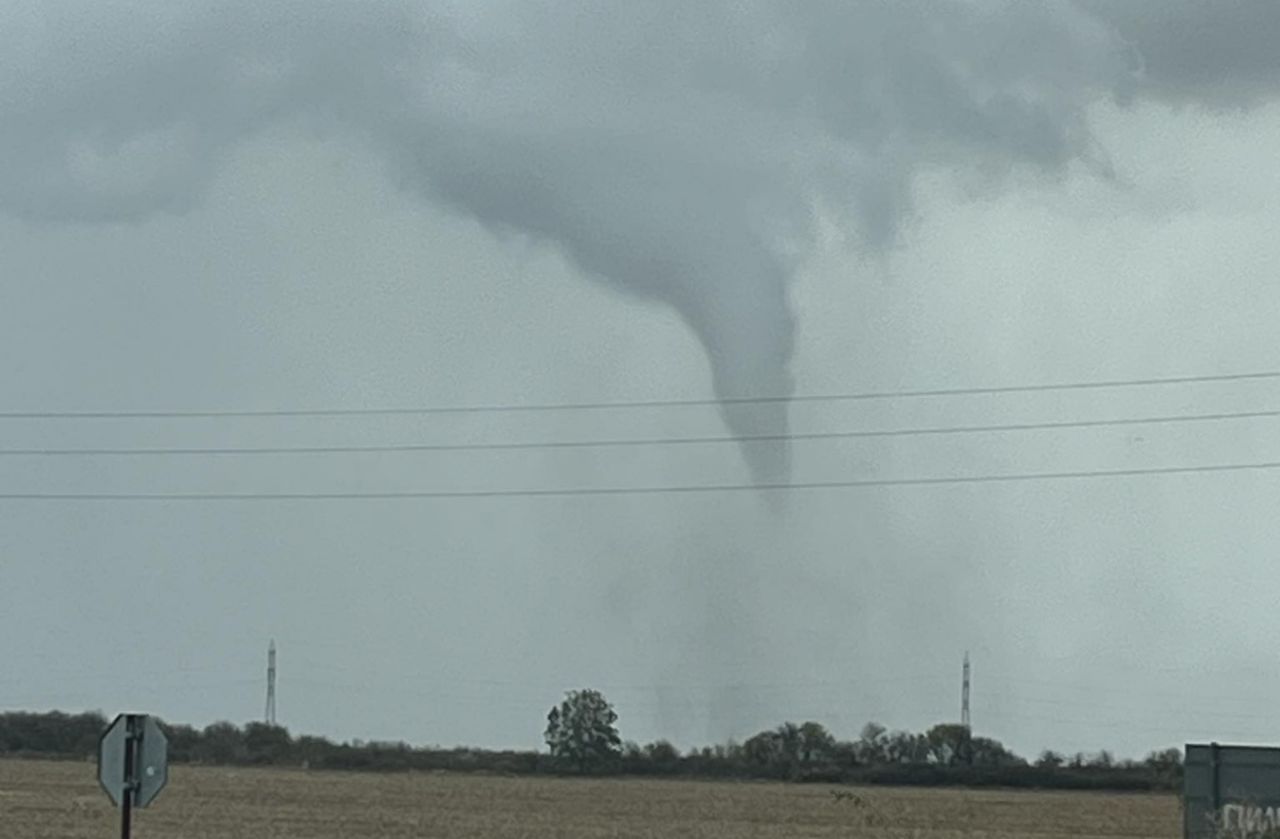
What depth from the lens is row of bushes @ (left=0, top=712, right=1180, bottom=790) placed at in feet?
395

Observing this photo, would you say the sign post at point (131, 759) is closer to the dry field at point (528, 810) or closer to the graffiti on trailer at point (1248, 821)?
the graffiti on trailer at point (1248, 821)

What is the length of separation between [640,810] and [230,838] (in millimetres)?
24457

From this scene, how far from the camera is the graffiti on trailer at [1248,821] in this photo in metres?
32.2

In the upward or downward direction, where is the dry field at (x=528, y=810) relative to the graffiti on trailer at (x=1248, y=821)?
downward

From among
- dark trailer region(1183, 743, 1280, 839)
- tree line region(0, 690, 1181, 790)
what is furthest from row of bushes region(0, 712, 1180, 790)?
dark trailer region(1183, 743, 1280, 839)

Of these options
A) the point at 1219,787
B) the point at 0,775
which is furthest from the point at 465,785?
the point at 1219,787

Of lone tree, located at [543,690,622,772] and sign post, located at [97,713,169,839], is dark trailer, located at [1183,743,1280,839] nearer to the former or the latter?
sign post, located at [97,713,169,839]

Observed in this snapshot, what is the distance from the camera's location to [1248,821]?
32.4 meters

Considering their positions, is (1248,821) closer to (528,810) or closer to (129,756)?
(129,756)

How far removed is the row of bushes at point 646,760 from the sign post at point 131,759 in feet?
307

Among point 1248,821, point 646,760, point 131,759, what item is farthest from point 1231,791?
point 646,760

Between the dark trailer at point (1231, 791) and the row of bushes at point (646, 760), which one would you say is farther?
the row of bushes at point (646, 760)

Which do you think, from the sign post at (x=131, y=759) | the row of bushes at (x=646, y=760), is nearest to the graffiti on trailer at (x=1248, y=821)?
the sign post at (x=131, y=759)

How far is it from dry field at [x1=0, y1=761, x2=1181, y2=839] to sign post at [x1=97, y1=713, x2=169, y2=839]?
2259 cm
